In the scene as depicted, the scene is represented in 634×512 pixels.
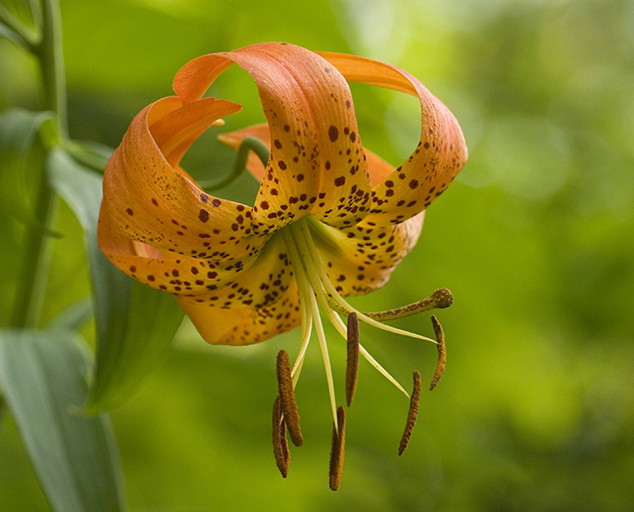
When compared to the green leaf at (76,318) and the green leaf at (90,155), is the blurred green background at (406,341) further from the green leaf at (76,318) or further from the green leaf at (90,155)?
the green leaf at (90,155)

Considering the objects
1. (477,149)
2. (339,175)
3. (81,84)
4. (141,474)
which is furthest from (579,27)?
(339,175)

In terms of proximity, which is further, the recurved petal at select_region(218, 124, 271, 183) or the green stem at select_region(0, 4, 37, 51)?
the green stem at select_region(0, 4, 37, 51)

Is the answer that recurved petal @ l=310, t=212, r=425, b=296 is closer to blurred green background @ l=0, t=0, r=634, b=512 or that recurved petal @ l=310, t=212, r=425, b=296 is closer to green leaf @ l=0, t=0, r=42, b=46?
green leaf @ l=0, t=0, r=42, b=46

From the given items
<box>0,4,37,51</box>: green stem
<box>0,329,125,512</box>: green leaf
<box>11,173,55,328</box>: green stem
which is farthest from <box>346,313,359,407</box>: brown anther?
<box>0,4,37,51</box>: green stem

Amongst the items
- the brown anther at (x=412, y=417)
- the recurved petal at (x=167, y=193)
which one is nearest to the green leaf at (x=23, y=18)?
the recurved petal at (x=167, y=193)

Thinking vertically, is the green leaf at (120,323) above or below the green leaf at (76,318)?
above

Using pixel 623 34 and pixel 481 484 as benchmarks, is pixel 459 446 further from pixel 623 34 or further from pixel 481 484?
pixel 623 34
